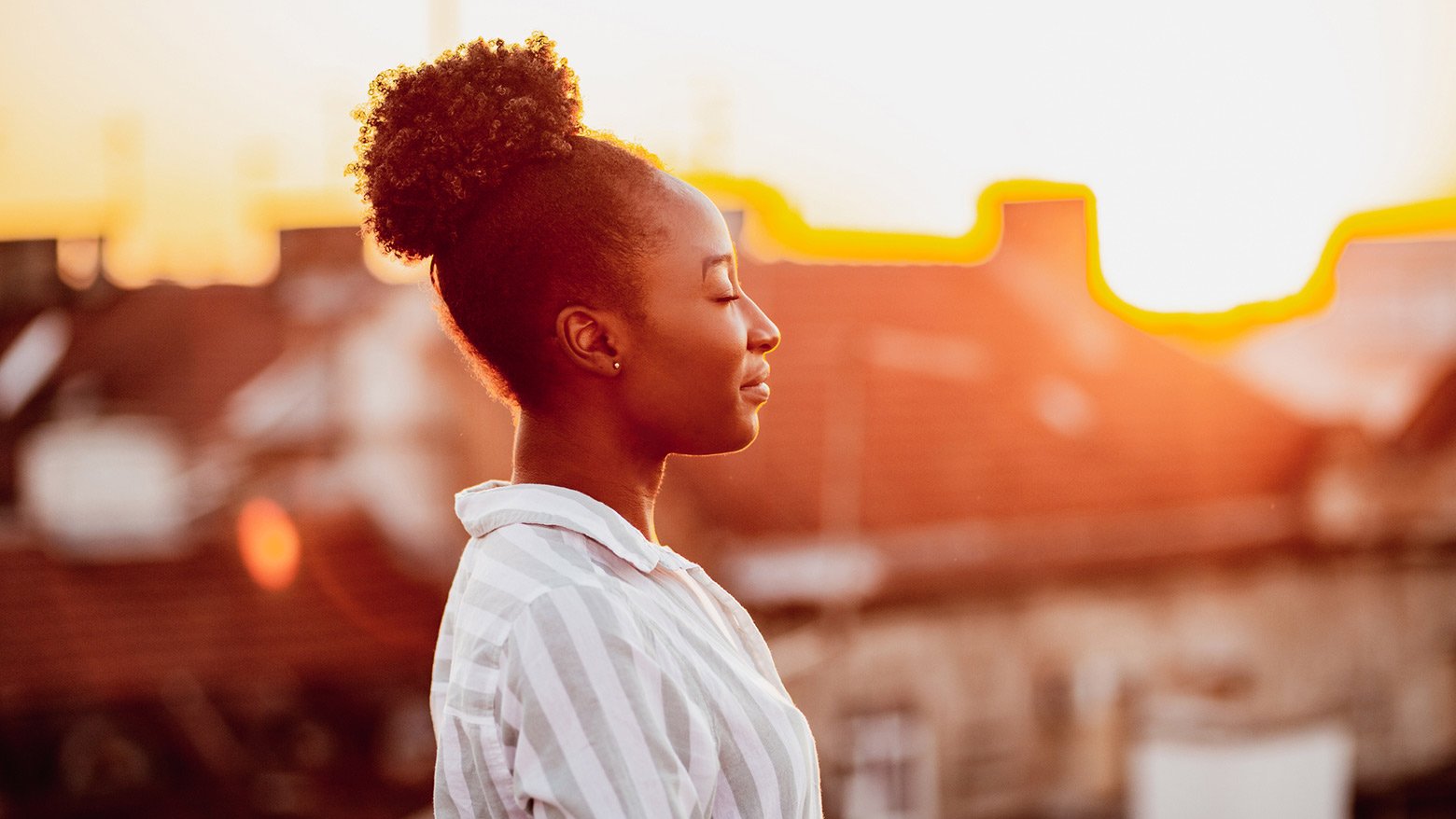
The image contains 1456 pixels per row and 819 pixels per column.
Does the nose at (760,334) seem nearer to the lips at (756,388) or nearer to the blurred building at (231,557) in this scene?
the lips at (756,388)

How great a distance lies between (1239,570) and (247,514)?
8.33 meters

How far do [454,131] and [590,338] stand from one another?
191 millimetres

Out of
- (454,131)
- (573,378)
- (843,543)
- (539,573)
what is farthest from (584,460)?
(843,543)

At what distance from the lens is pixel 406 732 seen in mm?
10148

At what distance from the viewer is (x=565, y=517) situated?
3.27 feet

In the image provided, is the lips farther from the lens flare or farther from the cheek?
the lens flare

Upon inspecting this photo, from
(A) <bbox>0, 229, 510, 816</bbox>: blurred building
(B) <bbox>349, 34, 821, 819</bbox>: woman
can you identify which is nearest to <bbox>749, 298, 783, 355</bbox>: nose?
(B) <bbox>349, 34, 821, 819</bbox>: woman

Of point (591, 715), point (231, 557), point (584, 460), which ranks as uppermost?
point (584, 460)

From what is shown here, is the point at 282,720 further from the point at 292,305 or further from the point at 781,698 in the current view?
the point at 781,698

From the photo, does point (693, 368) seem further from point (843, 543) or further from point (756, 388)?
point (843, 543)

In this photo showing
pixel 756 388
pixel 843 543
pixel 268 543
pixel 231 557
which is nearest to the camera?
pixel 756 388

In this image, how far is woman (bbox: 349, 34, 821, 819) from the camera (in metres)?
0.94

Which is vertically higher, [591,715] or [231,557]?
[591,715]

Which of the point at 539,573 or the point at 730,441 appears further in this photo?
the point at 730,441
